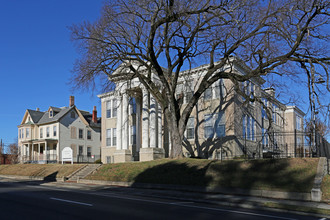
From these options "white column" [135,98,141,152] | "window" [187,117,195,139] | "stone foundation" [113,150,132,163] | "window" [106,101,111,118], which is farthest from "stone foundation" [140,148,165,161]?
"window" [106,101,111,118]

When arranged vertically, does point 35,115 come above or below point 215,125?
above

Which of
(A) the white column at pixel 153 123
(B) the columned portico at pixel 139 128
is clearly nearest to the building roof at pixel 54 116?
(B) the columned portico at pixel 139 128

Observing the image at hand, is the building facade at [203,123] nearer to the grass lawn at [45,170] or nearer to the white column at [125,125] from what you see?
the white column at [125,125]

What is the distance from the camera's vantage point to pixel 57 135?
51.2 metres

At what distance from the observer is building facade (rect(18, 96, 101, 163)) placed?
5138cm

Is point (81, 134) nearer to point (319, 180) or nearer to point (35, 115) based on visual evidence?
point (35, 115)

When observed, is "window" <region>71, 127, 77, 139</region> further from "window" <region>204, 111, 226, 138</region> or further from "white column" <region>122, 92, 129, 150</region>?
"window" <region>204, 111, 226, 138</region>

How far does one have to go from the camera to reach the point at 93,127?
56.3m

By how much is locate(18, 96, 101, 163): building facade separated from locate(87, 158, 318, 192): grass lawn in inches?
1141

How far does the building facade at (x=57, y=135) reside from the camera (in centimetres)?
5138

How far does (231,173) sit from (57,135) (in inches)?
1531

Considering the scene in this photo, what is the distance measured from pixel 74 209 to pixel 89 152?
45.6 metres

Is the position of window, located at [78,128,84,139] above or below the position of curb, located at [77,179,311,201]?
above

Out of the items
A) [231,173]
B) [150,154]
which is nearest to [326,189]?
[231,173]
